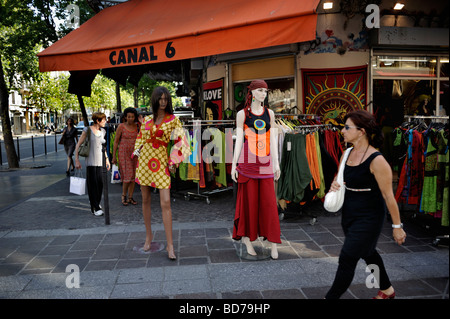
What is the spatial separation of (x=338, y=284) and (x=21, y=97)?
58233 mm

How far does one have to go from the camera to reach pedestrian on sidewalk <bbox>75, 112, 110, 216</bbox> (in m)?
5.98

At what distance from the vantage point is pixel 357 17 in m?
7.37

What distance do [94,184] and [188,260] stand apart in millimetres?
2813

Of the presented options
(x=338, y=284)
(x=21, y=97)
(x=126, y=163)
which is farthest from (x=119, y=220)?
(x=21, y=97)

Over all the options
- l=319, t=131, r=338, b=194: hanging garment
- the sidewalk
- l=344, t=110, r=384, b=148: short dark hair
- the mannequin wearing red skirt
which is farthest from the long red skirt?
l=319, t=131, r=338, b=194: hanging garment

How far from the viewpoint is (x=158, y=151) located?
4.14 m

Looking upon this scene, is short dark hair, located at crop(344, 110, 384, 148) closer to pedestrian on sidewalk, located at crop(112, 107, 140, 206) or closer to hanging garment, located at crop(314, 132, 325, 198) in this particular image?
→ hanging garment, located at crop(314, 132, 325, 198)

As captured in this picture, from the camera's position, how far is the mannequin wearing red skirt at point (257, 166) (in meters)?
3.99

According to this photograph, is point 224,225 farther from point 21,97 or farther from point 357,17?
point 21,97

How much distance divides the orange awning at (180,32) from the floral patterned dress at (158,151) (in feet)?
6.80

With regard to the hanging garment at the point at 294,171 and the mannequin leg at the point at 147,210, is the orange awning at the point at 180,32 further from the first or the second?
the mannequin leg at the point at 147,210

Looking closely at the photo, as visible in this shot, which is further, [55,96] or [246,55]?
[55,96]

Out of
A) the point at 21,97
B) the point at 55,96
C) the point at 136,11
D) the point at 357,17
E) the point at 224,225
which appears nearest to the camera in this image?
the point at 224,225
